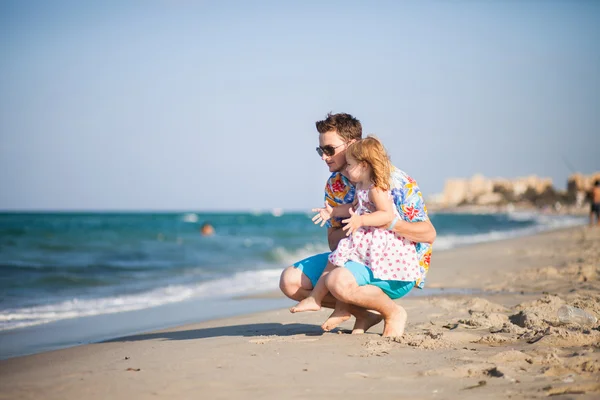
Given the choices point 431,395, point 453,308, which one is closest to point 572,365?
point 431,395

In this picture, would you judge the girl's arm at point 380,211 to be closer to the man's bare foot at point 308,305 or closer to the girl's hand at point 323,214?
the girl's hand at point 323,214

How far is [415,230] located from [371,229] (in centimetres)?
29

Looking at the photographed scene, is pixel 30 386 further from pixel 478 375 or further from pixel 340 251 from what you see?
pixel 478 375

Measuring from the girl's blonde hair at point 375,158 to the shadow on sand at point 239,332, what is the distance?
1416 mm

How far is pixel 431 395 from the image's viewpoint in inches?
117

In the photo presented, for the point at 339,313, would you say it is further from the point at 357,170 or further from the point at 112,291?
the point at 112,291

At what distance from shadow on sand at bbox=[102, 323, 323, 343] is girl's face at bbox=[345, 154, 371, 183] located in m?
1.34

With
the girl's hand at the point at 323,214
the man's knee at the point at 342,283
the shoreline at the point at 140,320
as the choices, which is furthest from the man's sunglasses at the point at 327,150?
the shoreline at the point at 140,320

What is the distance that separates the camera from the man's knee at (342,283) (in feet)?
13.2

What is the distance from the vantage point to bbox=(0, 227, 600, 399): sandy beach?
3.12 meters

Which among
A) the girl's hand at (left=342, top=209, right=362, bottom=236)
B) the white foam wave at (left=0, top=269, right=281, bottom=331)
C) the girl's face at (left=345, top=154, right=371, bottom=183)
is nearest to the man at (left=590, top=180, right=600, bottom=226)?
the white foam wave at (left=0, top=269, right=281, bottom=331)

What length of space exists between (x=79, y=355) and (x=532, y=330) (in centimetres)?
Answer: 339

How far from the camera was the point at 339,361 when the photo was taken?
3678 millimetres

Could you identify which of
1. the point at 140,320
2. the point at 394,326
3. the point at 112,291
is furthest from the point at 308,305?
the point at 112,291
